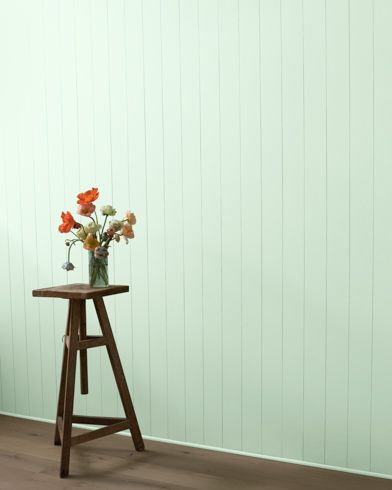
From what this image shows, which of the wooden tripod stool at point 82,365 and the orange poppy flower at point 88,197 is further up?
the orange poppy flower at point 88,197

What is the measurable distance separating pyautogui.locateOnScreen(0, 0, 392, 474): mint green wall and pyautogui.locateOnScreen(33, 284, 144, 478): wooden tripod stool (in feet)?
0.87

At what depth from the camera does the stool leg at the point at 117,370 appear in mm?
2828

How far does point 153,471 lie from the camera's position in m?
2.71

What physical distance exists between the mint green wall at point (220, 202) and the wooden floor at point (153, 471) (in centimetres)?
10

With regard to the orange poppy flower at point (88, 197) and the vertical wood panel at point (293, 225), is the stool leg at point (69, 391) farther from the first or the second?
the vertical wood panel at point (293, 225)

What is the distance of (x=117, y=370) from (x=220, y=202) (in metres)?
0.85

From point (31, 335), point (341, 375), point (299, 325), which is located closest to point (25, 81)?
point (31, 335)

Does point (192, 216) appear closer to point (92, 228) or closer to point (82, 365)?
point (92, 228)

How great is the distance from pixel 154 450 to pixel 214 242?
3.16 feet

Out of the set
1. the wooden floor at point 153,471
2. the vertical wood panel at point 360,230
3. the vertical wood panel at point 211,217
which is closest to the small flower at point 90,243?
the vertical wood panel at point 211,217

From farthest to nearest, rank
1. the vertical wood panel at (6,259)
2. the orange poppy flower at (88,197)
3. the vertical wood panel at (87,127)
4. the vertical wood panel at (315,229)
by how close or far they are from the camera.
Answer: the vertical wood panel at (6,259)
the vertical wood panel at (87,127)
the orange poppy flower at (88,197)
the vertical wood panel at (315,229)

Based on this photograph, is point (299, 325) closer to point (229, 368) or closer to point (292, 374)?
point (292, 374)

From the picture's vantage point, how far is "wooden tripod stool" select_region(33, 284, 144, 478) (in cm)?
271

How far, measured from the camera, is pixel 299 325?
9.04 ft
